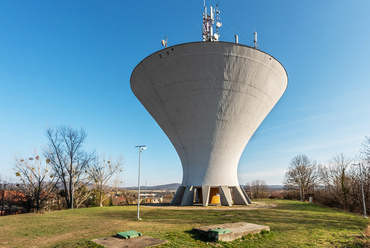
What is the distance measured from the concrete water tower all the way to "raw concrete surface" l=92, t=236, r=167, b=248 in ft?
40.1

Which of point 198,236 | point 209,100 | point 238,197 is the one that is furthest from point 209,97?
point 198,236

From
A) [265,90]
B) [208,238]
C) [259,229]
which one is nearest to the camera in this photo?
[208,238]

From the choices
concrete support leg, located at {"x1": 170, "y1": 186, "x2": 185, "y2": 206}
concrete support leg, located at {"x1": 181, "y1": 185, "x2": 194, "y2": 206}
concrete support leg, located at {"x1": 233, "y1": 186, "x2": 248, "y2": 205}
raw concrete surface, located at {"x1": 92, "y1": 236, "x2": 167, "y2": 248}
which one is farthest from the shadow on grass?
concrete support leg, located at {"x1": 233, "y1": 186, "x2": 248, "y2": 205}

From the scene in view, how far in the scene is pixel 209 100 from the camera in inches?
711

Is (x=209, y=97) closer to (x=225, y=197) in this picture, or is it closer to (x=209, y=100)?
(x=209, y=100)

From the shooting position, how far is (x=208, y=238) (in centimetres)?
746

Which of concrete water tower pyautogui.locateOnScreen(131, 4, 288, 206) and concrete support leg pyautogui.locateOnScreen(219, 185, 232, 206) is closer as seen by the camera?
concrete water tower pyautogui.locateOnScreen(131, 4, 288, 206)

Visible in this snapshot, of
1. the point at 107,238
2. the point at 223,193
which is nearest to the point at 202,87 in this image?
the point at 223,193

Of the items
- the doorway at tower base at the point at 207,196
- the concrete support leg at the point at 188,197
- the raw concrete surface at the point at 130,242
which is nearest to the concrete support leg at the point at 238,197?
the doorway at tower base at the point at 207,196

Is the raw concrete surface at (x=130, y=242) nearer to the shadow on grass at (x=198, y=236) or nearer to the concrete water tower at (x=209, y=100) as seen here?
the shadow on grass at (x=198, y=236)

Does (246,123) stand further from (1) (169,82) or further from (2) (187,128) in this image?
(1) (169,82)

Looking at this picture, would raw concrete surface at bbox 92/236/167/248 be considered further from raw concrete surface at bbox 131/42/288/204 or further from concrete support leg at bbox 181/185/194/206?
raw concrete surface at bbox 131/42/288/204

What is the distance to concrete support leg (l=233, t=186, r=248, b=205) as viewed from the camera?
2010 centimetres

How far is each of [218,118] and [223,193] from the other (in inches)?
245
